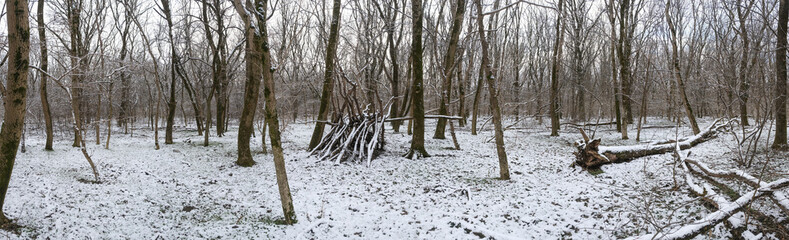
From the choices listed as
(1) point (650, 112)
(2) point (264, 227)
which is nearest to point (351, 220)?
(2) point (264, 227)

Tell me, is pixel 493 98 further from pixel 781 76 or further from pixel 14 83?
pixel 14 83

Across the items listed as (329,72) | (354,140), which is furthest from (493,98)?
(329,72)

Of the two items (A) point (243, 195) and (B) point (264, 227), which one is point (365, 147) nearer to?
(A) point (243, 195)

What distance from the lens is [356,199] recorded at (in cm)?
548

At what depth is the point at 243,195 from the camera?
18.6 feet

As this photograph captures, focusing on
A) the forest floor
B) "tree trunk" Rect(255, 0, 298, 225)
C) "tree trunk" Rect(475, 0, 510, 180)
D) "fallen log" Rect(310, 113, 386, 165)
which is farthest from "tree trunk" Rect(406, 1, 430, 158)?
"tree trunk" Rect(255, 0, 298, 225)

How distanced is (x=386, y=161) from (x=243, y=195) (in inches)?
120

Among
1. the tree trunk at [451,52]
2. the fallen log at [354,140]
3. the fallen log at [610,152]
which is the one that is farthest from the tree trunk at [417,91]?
the fallen log at [610,152]

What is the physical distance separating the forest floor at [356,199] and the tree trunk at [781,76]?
0.85m

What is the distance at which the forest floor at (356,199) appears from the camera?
416cm

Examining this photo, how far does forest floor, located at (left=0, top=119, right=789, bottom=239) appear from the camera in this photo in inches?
164

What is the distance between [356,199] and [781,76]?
7.82 metres

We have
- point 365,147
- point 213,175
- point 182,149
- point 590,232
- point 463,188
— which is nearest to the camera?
point 590,232

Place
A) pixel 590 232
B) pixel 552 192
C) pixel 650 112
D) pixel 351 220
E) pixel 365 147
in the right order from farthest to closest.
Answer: pixel 650 112
pixel 365 147
pixel 552 192
pixel 351 220
pixel 590 232
